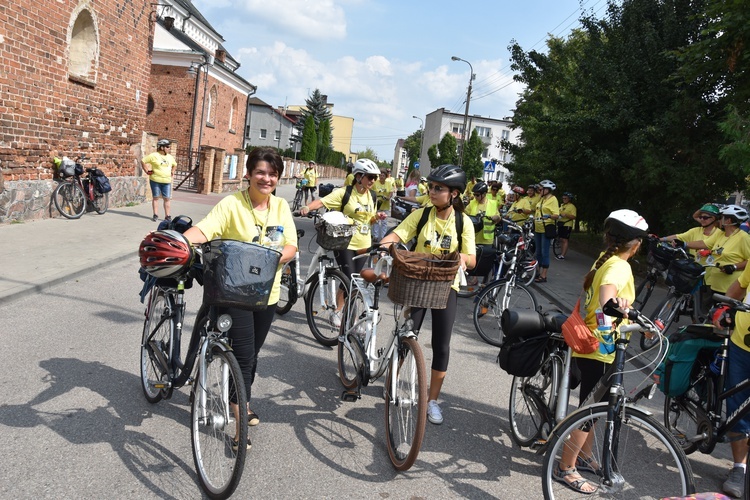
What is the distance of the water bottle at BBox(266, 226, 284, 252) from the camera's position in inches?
158

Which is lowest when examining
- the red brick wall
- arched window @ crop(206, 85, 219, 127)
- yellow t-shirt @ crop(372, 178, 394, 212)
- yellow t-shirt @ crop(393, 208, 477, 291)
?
yellow t-shirt @ crop(393, 208, 477, 291)

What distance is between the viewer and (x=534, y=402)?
4.38 meters

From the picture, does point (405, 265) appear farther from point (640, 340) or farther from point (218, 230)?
point (640, 340)

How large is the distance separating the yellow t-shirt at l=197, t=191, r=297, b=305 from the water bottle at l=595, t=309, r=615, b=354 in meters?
1.89

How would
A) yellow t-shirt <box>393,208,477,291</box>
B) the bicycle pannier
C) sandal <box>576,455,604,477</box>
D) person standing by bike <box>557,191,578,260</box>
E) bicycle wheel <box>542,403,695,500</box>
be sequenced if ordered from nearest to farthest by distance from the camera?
1. bicycle wheel <box>542,403,695,500</box>
2. sandal <box>576,455,604,477</box>
3. the bicycle pannier
4. yellow t-shirt <box>393,208,477,291</box>
5. person standing by bike <box>557,191,578,260</box>

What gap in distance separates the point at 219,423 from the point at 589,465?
6.48 ft

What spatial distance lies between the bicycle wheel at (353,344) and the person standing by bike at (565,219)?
9375 mm

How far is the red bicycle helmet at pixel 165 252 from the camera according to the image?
341 centimetres

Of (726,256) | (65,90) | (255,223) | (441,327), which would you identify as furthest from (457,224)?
(65,90)

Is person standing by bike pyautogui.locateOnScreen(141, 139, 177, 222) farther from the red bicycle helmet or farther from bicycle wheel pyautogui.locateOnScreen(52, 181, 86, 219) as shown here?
the red bicycle helmet

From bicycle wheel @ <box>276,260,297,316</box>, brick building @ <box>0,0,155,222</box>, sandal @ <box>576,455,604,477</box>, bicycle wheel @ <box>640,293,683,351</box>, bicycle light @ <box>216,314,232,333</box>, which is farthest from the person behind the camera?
brick building @ <box>0,0,155,222</box>

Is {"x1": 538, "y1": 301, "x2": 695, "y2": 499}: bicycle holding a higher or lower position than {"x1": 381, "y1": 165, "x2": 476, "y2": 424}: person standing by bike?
lower

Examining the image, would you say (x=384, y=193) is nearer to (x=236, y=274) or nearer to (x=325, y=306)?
(x=325, y=306)

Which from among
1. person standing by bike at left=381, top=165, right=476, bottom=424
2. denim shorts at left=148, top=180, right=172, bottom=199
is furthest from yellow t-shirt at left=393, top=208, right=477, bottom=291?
denim shorts at left=148, top=180, right=172, bottom=199
